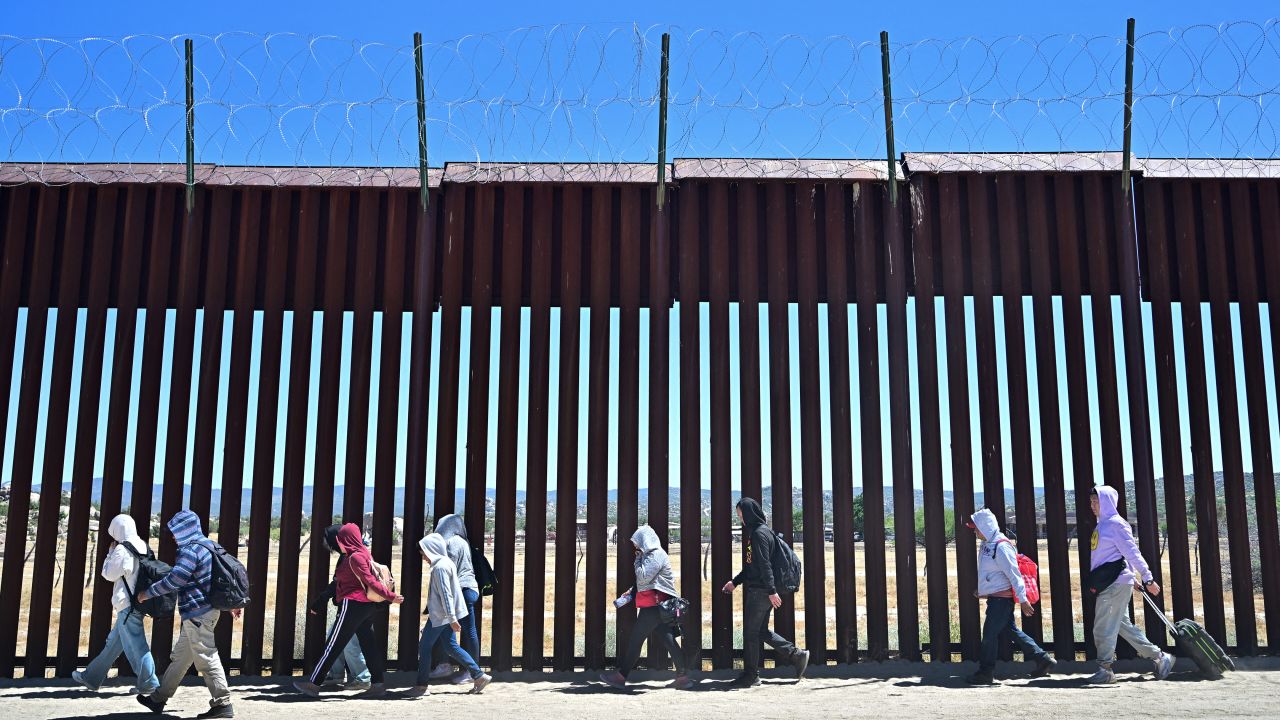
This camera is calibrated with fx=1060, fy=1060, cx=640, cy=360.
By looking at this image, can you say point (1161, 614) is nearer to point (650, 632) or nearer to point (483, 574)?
point (650, 632)

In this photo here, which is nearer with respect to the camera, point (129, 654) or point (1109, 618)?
point (129, 654)

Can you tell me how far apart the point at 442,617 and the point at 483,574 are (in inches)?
25.9

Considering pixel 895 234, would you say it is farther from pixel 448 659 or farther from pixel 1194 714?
pixel 448 659

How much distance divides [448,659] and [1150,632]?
5.48 meters

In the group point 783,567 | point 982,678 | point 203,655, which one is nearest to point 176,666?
point 203,655

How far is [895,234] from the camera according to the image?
345 inches

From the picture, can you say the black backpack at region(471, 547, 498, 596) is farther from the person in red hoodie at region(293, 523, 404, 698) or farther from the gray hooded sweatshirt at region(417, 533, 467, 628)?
the person in red hoodie at region(293, 523, 404, 698)

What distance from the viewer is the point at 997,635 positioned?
24.3 feet

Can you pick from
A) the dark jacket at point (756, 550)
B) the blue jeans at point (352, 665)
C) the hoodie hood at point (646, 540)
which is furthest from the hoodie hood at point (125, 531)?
the dark jacket at point (756, 550)

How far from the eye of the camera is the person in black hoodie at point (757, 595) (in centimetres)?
738

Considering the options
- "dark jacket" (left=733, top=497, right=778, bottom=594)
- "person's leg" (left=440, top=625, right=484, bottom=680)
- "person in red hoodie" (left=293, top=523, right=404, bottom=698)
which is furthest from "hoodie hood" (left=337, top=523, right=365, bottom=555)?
"dark jacket" (left=733, top=497, right=778, bottom=594)

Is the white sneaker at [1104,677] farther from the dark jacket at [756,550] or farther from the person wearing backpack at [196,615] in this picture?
the person wearing backpack at [196,615]

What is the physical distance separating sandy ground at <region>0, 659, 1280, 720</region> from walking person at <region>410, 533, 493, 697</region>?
143mm

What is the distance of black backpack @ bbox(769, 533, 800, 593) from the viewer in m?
7.49
